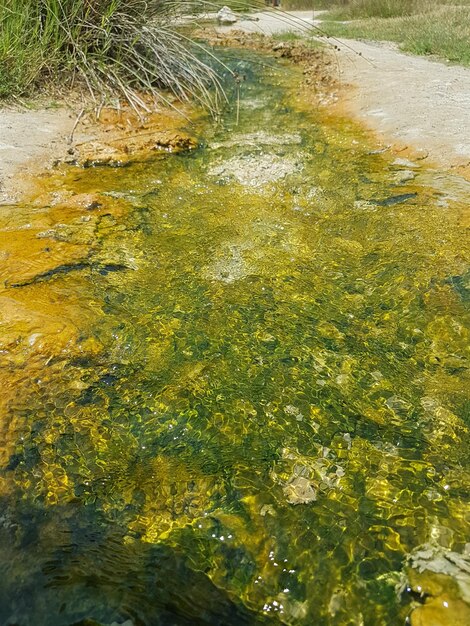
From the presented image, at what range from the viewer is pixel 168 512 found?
1.52m

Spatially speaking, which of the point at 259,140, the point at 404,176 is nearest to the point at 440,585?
the point at 404,176

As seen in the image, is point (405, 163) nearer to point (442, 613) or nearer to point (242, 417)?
point (242, 417)

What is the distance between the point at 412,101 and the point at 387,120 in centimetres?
54

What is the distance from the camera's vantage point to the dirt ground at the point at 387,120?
3748 mm

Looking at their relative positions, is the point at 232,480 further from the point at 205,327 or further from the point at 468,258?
the point at 468,258

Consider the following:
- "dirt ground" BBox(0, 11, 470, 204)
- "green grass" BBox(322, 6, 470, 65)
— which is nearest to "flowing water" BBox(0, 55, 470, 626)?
"dirt ground" BBox(0, 11, 470, 204)

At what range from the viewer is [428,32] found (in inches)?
332

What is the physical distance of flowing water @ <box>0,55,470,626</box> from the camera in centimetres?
133

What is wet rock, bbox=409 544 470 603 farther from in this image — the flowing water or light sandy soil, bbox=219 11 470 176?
light sandy soil, bbox=219 11 470 176

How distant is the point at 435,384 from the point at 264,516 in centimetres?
85

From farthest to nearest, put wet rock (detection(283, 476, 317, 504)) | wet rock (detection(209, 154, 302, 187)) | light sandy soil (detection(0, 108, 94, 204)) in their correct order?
wet rock (detection(209, 154, 302, 187)) → light sandy soil (detection(0, 108, 94, 204)) → wet rock (detection(283, 476, 317, 504))

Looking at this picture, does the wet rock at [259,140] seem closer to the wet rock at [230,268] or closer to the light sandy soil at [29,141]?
the light sandy soil at [29,141]

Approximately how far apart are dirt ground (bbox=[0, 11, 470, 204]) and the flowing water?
79 centimetres

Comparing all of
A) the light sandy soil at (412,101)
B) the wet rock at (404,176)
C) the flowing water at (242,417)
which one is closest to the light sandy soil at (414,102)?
the light sandy soil at (412,101)
